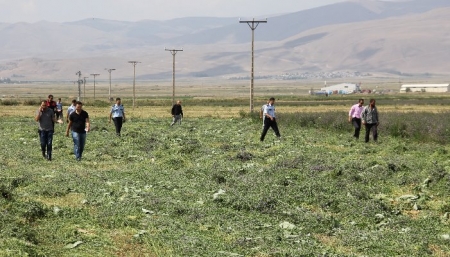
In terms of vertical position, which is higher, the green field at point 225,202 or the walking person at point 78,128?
the walking person at point 78,128

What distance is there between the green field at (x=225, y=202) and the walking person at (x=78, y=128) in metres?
0.48

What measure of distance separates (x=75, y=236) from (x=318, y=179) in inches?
297

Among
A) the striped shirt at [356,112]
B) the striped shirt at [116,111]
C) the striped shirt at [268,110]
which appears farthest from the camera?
the striped shirt at [116,111]

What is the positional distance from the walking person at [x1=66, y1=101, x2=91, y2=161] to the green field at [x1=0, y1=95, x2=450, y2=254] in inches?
18.8

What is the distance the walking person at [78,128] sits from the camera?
23375mm

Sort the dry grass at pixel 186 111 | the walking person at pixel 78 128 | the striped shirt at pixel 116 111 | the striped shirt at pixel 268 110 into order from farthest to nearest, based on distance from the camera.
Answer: the dry grass at pixel 186 111 → the striped shirt at pixel 116 111 → the striped shirt at pixel 268 110 → the walking person at pixel 78 128

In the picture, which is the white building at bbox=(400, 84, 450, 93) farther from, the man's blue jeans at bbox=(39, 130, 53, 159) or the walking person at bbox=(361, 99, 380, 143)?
the man's blue jeans at bbox=(39, 130, 53, 159)

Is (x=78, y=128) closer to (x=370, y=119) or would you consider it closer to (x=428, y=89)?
(x=370, y=119)

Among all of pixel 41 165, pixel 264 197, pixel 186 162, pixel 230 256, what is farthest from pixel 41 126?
pixel 230 256

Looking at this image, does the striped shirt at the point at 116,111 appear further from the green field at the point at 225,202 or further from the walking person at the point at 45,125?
the walking person at the point at 45,125

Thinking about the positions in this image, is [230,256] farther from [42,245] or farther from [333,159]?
[333,159]

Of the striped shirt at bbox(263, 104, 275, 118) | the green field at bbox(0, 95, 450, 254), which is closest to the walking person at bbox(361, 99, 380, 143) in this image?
the striped shirt at bbox(263, 104, 275, 118)

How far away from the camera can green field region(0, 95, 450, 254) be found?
11230 millimetres

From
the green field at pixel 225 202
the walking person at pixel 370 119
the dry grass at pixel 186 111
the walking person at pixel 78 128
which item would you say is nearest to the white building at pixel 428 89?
the dry grass at pixel 186 111
